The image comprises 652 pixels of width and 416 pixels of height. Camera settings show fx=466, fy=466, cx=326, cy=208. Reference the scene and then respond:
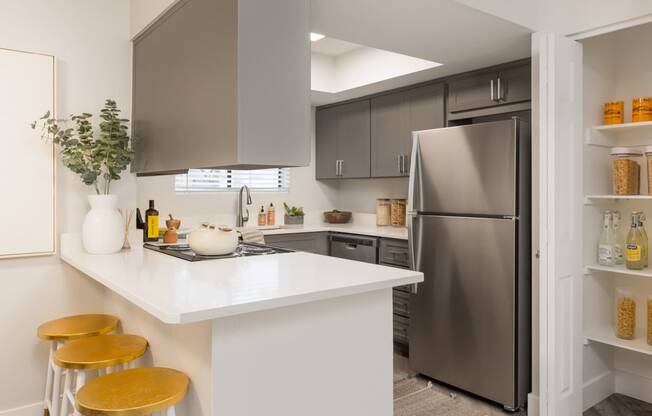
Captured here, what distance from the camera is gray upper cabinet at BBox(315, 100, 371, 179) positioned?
434cm

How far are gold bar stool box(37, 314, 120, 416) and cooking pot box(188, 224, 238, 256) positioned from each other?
519 millimetres

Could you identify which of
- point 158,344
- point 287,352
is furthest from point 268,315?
point 158,344

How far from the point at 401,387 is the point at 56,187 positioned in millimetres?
2377

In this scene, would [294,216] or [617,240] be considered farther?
[294,216]

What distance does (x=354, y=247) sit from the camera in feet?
13.1

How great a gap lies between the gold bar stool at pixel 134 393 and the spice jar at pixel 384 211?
305 centimetres

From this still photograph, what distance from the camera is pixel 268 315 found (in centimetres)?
152

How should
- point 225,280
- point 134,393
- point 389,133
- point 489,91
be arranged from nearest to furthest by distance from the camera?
point 134,393
point 225,280
point 489,91
point 389,133

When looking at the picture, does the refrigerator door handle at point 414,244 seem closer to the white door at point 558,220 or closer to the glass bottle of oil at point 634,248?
the white door at point 558,220

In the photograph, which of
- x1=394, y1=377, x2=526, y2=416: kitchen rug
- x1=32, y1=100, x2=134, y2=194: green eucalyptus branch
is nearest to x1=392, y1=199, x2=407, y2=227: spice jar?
x1=394, y1=377, x2=526, y2=416: kitchen rug

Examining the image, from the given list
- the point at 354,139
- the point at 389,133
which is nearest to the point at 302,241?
the point at 354,139

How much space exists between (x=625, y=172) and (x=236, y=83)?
2.21 m

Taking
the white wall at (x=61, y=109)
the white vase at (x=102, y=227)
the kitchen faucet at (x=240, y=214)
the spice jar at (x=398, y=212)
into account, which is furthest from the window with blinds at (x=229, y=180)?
the white vase at (x=102, y=227)

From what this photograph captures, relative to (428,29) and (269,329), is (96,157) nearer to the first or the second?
(269,329)
